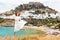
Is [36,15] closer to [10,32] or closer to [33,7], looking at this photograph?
[33,7]

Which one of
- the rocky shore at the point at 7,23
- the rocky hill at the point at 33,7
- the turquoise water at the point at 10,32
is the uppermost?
the rocky hill at the point at 33,7

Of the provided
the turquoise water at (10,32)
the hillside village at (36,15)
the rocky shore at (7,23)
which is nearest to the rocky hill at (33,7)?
the hillside village at (36,15)

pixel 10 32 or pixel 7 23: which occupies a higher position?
pixel 7 23

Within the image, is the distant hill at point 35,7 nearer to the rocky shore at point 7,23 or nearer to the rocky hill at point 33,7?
the rocky hill at point 33,7

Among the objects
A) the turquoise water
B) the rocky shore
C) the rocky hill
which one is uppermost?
the rocky hill

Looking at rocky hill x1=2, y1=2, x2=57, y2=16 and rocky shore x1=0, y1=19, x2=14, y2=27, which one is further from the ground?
rocky hill x1=2, y1=2, x2=57, y2=16

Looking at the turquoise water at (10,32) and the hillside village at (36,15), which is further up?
the hillside village at (36,15)

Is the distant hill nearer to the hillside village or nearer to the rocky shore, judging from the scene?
the hillside village

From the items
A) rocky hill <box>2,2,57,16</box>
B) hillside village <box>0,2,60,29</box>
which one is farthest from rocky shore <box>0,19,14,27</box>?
rocky hill <box>2,2,57,16</box>

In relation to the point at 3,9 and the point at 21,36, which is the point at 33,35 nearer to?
the point at 21,36

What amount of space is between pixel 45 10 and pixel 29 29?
0.37 meters

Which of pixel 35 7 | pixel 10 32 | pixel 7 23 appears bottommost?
pixel 10 32

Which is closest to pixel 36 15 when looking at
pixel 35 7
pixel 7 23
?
pixel 35 7

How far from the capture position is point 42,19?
2.42 metres
